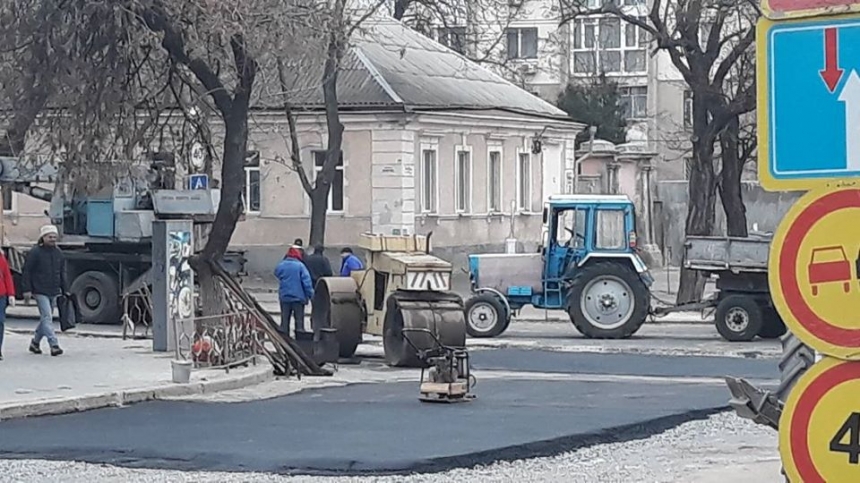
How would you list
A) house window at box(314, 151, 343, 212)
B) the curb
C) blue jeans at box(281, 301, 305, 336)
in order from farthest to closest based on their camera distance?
house window at box(314, 151, 343, 212)
blue jeans at box(281, 301, 305, 336)
the curb

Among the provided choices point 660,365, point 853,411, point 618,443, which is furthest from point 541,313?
point 853,411

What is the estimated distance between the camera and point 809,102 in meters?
3.66

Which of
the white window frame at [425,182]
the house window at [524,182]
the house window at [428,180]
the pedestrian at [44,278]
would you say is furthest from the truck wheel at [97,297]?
the house window at [524,182]

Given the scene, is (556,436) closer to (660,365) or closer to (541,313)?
(660,365)

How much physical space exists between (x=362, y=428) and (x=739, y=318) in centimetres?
1398

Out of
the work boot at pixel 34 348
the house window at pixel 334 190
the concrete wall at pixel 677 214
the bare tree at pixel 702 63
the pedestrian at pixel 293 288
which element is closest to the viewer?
the work boot at pixel 34 348

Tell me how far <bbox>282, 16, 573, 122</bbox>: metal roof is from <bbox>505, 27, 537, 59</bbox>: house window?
15.7 m

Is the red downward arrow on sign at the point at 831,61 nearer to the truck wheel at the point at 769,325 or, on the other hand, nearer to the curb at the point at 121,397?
the curb at the point at 121,397

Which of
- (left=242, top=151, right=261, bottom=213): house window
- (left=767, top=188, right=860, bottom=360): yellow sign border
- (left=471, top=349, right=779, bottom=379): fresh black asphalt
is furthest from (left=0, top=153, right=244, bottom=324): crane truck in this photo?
(left=767, top=188, right=860, bottom=360): yellow sign border

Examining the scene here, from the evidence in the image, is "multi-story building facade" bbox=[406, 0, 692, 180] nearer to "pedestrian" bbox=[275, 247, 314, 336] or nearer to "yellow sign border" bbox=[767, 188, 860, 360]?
"pedestrian" bbox=[275, 247, 314, 336]

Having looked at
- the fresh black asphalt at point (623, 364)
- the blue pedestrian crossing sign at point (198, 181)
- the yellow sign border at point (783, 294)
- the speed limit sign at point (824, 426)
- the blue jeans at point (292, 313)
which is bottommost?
the fresh black asphalt at point (623, 364)

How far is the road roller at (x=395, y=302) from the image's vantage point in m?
22.7

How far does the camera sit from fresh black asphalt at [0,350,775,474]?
12.5 m

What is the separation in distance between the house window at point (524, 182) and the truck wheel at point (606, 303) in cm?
2035
